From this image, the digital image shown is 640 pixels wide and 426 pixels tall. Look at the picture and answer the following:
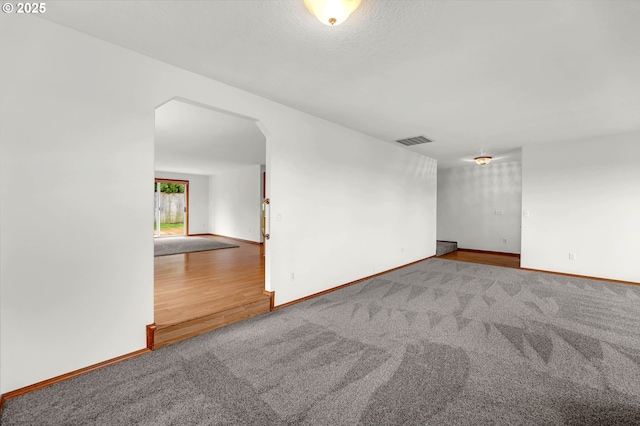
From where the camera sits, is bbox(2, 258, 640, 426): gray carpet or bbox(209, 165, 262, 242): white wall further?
bbox(209, 165, 262, 242): white wall

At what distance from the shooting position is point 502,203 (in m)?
7.88

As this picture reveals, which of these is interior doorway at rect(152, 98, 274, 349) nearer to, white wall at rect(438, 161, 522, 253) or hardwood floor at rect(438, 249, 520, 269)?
hardwood floor at rect(438, 249, 520, 269)

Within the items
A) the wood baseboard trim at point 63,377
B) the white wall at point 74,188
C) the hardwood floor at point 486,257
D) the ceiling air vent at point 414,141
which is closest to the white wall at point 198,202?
the ceiling air vent at point 414,141

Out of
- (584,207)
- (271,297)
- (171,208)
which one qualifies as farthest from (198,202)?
(584,207)

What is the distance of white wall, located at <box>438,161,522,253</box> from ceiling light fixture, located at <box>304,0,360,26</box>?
8.01 m

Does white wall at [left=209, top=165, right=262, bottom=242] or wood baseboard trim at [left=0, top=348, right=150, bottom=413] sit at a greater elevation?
white wall at [left=209, top=165, right=262, bottom=242]

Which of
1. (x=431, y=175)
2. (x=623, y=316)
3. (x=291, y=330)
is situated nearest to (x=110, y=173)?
(x=291, y=330)

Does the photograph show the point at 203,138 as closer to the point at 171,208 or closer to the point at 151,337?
the point at 151,337

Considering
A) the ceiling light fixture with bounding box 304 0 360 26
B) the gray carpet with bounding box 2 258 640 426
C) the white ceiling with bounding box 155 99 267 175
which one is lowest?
the gray carpet with bounding box 2 258 640 426

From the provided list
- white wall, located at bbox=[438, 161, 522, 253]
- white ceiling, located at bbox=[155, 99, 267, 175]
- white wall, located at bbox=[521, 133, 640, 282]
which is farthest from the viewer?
white wall, located at bbox=[438, 161, 522, 253]

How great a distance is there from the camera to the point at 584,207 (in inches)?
201

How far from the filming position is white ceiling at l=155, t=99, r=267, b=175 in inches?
160

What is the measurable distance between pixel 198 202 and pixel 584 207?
11.7 metres

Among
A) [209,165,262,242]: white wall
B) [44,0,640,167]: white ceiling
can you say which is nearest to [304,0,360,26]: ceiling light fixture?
[44,0,640,167]: white ceiling
